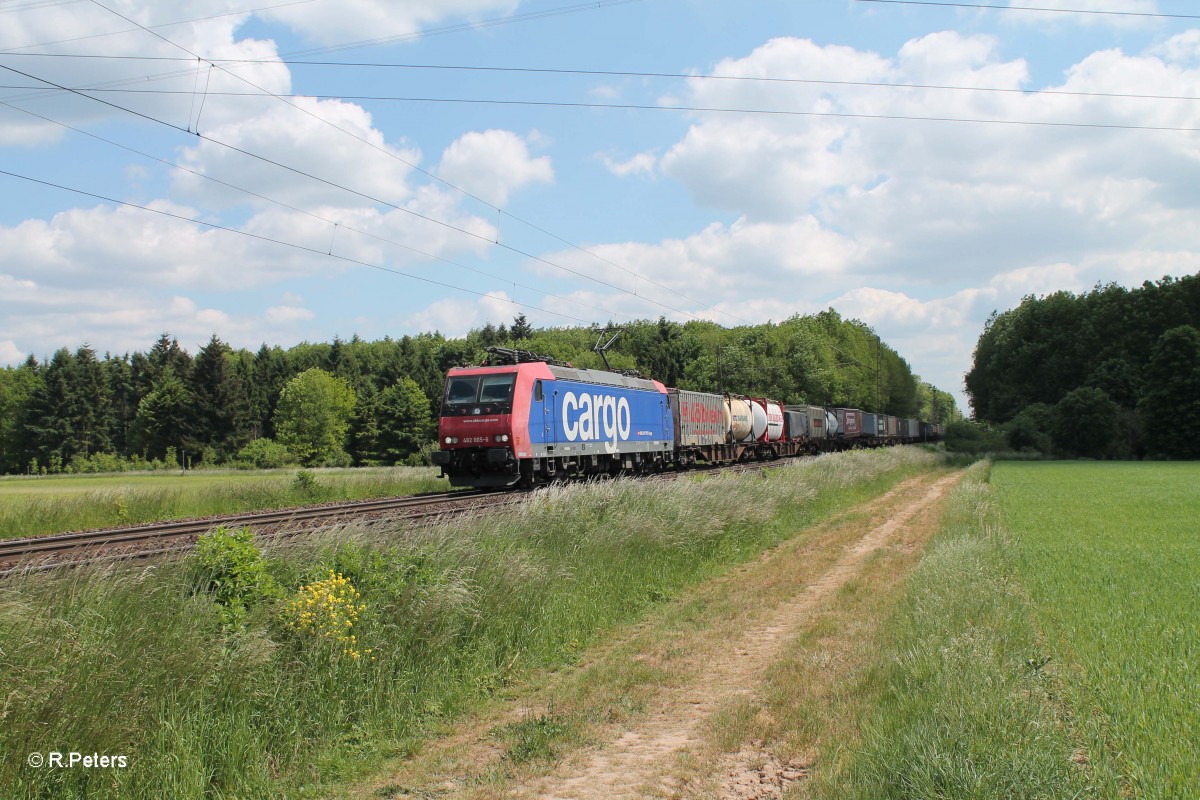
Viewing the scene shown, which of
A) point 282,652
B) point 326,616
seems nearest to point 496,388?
point 326,616

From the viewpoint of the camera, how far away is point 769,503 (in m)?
19.1

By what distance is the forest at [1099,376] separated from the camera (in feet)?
217

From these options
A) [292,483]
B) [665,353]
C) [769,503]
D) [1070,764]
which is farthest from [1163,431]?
[1070,764]

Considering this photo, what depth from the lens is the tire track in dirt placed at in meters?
5.66

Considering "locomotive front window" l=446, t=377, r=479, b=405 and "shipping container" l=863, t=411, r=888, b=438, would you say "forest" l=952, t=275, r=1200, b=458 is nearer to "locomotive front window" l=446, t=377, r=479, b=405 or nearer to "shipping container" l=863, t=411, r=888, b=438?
"shipping container" l=863, t=411, r=888, b=438

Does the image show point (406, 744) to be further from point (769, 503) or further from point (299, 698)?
point (769, 503)

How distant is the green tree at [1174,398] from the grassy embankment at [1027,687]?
64207 millimetres

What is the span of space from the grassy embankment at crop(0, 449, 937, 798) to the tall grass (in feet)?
11.4

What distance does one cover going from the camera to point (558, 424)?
23203 mm

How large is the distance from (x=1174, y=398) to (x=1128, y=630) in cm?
7109

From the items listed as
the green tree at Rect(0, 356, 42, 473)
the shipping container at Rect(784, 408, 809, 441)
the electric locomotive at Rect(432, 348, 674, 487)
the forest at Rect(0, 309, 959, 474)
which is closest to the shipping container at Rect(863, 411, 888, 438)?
the forest at Rect(0, 309, 959, 474)

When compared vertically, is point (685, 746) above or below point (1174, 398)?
below

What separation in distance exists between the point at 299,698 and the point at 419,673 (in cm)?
130

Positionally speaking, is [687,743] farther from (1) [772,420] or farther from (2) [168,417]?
(2) [168,417]
